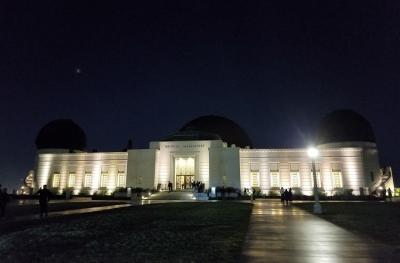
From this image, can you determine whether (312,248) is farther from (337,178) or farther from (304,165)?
(337,178)

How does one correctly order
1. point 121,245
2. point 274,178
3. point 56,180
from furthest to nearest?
1. point 56,180
2. point 274,178
3. point 121,245

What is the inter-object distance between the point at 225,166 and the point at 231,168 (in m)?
1.00

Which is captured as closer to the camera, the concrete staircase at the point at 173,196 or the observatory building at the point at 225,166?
the concrete staircase at the point at 173,196

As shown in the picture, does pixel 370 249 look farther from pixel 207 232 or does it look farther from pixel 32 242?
pixel 32 242

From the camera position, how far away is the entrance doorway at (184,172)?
4547 centimetres

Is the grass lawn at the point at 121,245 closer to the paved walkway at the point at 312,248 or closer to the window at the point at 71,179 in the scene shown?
the paved walkway at the point at 312,248

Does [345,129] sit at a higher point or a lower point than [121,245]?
higher

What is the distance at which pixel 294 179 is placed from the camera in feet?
148

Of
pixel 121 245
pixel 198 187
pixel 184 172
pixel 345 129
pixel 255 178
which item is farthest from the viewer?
pixel 345 129

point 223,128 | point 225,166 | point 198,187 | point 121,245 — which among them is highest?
point 223,128

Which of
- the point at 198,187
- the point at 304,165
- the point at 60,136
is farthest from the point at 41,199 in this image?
the point at 60,136

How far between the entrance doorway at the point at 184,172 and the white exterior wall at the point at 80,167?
8.92m

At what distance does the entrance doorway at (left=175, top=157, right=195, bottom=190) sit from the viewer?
4547 cm

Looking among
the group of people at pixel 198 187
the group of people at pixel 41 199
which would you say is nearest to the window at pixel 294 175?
the group of people at pixel 198 187
